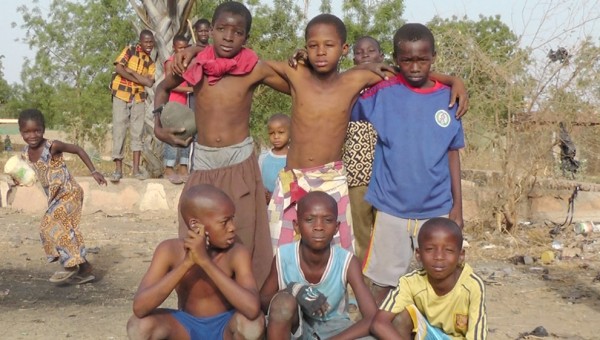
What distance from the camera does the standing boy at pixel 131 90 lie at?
8.71m

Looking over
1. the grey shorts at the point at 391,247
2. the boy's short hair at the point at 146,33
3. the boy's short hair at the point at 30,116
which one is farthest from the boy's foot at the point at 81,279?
the boy's short hair at the point at 146,33

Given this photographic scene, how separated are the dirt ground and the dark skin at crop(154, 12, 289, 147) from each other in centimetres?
125

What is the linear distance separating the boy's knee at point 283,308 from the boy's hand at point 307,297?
7cm

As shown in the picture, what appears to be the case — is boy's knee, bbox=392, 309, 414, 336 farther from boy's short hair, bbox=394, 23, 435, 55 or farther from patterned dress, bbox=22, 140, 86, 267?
patterned dress, bbox=22, 140, 86, 267

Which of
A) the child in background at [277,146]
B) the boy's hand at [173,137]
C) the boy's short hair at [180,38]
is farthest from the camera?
the boy's short hair at [180,38]

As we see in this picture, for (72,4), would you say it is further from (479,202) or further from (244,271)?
(244,271)

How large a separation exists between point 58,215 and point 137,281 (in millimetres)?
739

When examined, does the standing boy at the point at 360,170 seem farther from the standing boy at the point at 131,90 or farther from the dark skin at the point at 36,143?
the standing boy at the point at 131,90

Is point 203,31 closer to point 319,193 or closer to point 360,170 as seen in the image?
point 360,170

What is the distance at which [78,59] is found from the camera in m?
25.9

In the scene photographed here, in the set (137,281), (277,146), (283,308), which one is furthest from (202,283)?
(137,281)

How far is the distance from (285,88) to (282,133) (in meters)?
1.59

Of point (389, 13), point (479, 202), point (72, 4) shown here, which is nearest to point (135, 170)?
point (479, 202)

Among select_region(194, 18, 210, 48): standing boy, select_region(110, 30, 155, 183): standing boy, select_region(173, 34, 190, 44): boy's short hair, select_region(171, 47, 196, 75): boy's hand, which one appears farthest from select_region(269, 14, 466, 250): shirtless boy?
select_region(110, 30, 155, 183): standing boy
